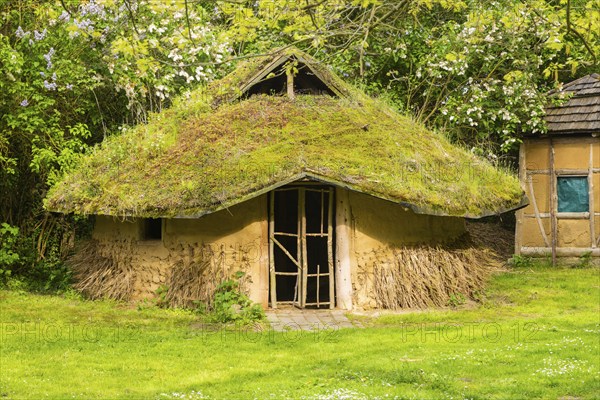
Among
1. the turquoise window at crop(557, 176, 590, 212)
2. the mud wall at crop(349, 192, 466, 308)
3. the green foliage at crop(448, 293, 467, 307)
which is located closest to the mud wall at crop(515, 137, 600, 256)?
the turquoise window at crop(557, 176, 590, 212)

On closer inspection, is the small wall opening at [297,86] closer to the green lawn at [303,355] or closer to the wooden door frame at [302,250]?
the wooden door frame at [302,250]

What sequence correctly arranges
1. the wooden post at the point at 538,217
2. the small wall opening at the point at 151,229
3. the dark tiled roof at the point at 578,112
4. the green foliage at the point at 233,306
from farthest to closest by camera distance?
the wooden post at the point at 538,217 < the dark tiled roof at the point at 578,112 < the small wall opening at the point at 151,229 < the green foliage at the point at 233,306

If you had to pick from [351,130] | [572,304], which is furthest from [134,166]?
[572,304]

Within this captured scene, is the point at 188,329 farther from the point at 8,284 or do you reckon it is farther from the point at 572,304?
the point at 572,304

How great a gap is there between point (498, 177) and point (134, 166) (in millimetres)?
6679

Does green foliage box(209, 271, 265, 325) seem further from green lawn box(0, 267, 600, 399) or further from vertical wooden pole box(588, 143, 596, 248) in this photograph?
vertical wooden pole box(588, 143, 596, 248)

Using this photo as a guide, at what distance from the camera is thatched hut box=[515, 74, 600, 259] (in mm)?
18891

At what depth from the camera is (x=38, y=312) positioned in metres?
13.6

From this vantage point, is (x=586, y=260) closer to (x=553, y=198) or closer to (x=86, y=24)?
(x=553, y=198)

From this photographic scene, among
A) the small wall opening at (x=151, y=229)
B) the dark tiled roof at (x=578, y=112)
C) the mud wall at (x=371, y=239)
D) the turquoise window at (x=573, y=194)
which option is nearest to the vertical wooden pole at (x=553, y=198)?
the turquoise window at (x=573, y=194)

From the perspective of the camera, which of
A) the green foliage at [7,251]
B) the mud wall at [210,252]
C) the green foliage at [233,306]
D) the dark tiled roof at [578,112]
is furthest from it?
the dark tiled roof at [578,112]

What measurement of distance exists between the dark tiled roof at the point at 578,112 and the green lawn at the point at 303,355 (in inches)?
226

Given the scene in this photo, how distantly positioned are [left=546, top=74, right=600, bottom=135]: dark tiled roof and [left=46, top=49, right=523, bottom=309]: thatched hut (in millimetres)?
4150

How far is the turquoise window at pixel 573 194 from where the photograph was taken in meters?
19.0
